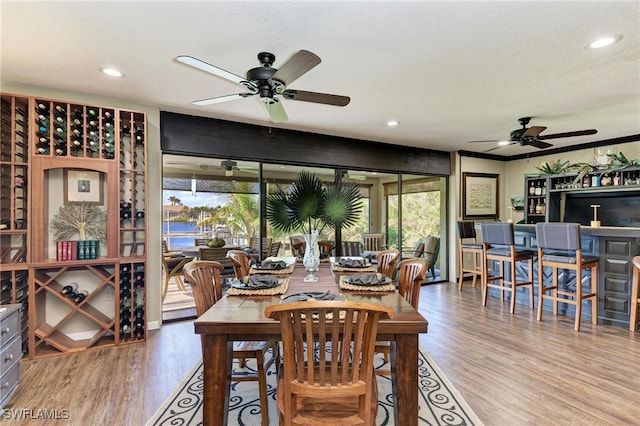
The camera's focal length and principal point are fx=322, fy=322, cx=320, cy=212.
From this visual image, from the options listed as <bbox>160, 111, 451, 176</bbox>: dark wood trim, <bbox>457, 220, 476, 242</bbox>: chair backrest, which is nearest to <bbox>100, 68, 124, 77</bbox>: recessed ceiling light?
<bbox>160, 111, 451, 176</bbox>: dark wood trim

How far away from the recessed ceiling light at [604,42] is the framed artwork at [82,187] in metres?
4.54

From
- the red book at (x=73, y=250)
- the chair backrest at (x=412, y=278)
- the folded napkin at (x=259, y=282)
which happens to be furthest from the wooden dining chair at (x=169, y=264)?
the chair backrest at (x=412, y=278)

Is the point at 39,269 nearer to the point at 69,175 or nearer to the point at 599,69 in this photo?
the point at 69,175

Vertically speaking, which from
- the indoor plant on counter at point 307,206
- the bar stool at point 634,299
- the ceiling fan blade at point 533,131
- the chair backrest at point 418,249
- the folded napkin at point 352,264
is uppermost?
the ceiling fan blade at point 533,131

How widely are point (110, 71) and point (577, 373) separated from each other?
4.71 meters

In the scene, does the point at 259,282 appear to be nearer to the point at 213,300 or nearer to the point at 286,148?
the point at 213,300

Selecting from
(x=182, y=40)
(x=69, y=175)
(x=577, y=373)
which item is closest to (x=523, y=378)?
(x=577, y=373)

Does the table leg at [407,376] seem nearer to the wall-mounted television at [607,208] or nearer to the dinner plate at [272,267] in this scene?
the dinner plate at [272,267]

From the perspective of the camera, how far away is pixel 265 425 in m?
2.00

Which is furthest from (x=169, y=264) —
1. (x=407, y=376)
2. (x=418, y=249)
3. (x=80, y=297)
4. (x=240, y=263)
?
(x=418, y=249)

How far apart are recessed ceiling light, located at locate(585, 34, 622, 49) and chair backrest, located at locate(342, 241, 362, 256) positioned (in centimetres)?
384

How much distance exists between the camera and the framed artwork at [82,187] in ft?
10.9

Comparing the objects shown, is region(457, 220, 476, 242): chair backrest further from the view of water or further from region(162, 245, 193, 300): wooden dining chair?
region(162, 245, 193, 300): wooden dining chair

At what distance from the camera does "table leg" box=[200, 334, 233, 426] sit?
168cm
